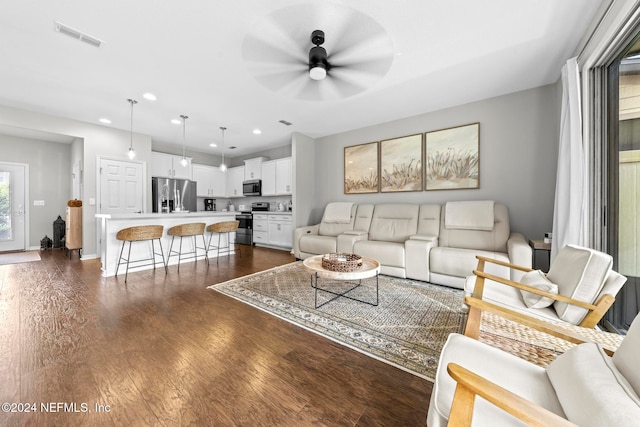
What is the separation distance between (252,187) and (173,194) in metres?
1.88

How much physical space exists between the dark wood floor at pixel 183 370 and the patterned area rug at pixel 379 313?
Result: 0.14 metres

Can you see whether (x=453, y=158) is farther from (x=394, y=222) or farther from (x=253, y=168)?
(x=253, y=168)

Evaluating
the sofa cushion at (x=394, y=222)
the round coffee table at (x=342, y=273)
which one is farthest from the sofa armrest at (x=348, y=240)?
the round coffee table at (x=342, y=273)

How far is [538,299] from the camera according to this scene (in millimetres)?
1620

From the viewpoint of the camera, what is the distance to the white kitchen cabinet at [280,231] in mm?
5554

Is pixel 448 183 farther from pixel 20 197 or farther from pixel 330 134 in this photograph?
pixel 20 197

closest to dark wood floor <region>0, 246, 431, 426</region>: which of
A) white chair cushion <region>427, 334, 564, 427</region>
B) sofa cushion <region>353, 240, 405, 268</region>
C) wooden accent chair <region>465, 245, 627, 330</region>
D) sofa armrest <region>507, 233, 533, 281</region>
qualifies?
white chair cushion <region>427, 334, 564, 427</region>

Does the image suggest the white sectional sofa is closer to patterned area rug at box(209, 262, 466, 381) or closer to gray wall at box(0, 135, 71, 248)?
patterned area rug at box(209, 262, 466, 381)

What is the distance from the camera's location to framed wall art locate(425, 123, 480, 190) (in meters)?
3.68

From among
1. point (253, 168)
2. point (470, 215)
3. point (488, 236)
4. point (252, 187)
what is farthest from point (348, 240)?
point (253, 168)

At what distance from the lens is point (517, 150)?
338 centimetres

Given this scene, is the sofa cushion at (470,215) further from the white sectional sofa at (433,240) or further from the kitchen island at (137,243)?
the kitchen island at (137,243)

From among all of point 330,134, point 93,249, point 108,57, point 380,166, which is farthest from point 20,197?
point 380,166

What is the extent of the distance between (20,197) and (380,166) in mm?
7786
